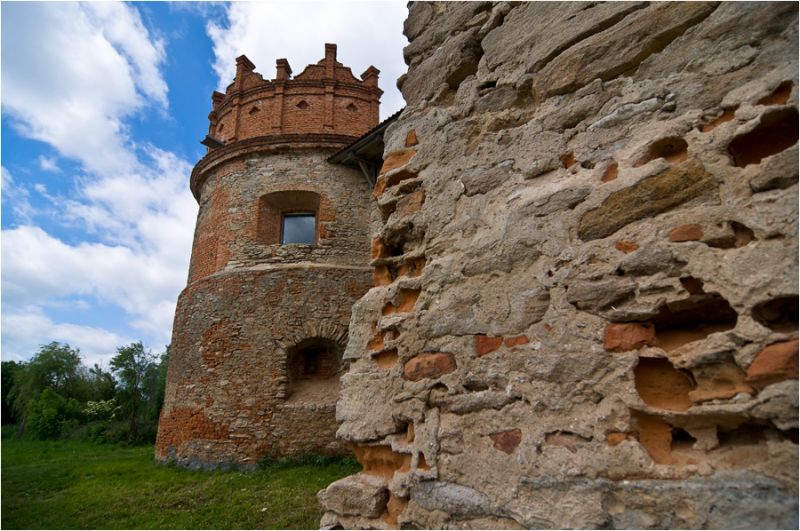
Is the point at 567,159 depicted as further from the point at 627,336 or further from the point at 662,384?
the point at 662,384

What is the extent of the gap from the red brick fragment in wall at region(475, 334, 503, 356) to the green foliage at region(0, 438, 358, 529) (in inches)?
195

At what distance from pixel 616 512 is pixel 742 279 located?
773 mm

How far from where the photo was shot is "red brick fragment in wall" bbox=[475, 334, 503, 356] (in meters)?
1.89

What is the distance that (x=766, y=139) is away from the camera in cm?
153

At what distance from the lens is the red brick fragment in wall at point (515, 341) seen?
181 cm

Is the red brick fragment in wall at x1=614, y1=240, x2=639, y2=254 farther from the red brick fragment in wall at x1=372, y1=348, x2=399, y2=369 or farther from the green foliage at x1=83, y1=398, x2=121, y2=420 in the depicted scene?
the green foliage at x1=83, y1=398, x2=121, y2=420

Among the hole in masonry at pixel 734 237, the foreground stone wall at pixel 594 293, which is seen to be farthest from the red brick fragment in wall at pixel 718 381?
the hole in masonry at pixel 734 237

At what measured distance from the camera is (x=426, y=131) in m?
2.57

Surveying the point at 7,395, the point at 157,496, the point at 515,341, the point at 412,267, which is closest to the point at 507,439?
the point at 515,341

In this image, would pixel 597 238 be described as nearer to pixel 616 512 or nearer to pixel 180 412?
pixel 616 512

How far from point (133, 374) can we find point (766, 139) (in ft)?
78.3

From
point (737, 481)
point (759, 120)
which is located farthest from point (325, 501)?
point (759, 120)

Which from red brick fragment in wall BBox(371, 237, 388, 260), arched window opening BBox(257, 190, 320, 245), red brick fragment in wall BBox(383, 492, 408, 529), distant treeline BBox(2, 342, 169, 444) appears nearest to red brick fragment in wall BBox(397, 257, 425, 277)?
red brick fragment in wall BBox(371, 237, 388, 260)

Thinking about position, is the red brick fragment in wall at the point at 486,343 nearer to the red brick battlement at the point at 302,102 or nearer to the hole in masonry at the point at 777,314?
the hole in masonry at the point at 777,314
